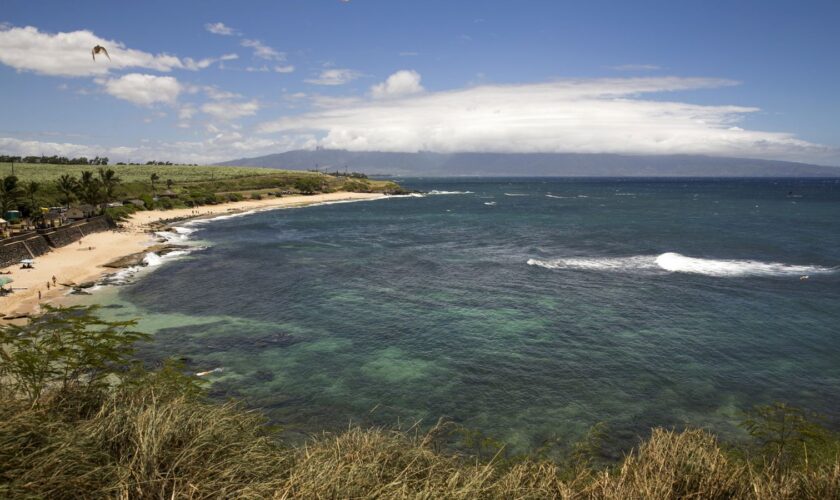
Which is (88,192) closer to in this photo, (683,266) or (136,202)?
(136,202)

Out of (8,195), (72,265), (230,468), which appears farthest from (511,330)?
A: (8,195)

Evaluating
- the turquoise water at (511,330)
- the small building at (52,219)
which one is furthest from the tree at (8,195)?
the turquoise water at (511,330)

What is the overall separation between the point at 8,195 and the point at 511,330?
274 feet

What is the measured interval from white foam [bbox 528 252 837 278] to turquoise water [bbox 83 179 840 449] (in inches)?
16.4

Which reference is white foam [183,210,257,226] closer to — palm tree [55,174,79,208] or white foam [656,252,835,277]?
palm tree [55,174,79,208]

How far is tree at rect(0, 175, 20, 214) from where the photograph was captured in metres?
75.0

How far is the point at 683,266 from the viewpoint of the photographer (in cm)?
5853

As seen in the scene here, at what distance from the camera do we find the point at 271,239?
8688cm

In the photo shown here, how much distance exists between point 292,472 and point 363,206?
496 ft

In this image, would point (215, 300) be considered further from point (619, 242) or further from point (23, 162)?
point (23, 162)

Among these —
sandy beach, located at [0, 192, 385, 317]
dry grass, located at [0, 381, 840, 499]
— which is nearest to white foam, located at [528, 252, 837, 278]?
dry grass, located at [0, 381, 840, 499]

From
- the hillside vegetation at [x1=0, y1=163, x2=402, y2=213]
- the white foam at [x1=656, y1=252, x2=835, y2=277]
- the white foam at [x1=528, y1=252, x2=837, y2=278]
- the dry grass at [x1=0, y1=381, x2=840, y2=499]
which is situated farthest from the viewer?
the hillside vegetation at [x1=0, y1=163, x2=402, y2=213]

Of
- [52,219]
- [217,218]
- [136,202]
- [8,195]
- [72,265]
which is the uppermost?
[8,195]

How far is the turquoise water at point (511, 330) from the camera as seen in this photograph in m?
26.1
